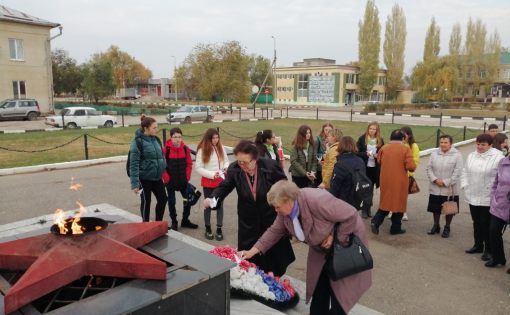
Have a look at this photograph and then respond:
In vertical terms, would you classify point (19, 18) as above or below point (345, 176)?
above

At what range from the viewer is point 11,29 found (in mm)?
30500

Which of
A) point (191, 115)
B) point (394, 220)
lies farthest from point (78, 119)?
point (394, 220)

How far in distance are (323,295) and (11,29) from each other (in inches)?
1358

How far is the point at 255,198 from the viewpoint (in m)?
4.25

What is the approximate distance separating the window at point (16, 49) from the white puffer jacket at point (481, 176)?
111 ft

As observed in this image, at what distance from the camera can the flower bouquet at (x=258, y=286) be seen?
394cm

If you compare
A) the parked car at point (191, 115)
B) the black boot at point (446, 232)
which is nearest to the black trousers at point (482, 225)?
the black boot at point (446, 232)

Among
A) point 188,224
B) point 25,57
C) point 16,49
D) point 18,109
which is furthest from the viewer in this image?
point 25,57

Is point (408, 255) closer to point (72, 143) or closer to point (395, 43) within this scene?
point (72, 143)

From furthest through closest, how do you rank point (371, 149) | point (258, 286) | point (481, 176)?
point (371, 149) → point (481, 176) → point (258, 286)

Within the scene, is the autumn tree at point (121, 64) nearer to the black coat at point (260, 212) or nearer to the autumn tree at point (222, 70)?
the autumn tree at point (222, 70)

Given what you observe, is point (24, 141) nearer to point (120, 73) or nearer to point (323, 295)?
point (323, 295)

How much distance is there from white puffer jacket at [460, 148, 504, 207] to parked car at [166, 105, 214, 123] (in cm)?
2394

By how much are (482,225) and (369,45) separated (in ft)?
193
